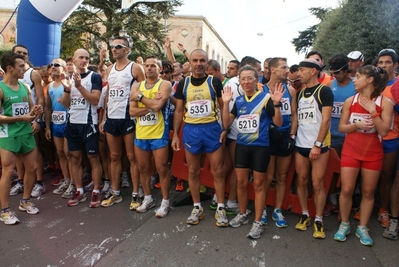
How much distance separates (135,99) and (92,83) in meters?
1.07

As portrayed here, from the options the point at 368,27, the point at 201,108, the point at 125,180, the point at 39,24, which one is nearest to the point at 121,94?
the point at 201,108

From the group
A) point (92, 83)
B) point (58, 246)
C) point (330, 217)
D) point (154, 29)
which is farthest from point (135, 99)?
point (154, 29)

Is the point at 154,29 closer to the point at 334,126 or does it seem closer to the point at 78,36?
the point at 78,36

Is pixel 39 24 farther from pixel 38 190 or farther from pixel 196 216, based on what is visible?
pixel 196 216

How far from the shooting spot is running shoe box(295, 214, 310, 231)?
395 cm

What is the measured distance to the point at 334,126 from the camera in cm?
456

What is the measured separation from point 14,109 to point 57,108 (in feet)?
3.16

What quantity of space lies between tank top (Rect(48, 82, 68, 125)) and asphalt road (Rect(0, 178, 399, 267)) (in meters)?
1.59

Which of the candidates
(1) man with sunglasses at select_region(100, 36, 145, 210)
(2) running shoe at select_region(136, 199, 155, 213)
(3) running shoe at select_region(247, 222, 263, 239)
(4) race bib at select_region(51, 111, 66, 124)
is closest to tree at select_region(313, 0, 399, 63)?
(1) man with sunglasses at select_region(100, 36, 145, 210)

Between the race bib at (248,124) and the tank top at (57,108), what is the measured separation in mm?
3074

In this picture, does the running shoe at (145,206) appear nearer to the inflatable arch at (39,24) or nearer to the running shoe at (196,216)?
the running shoe at (196,216)

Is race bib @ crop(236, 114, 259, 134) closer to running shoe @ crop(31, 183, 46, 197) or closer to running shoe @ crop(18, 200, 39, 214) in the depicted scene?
running shoe @ crop(18, 200, 39, 214)

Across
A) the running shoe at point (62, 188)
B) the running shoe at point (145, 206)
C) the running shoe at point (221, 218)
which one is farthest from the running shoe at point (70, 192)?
the running shoe at point (221, 218)

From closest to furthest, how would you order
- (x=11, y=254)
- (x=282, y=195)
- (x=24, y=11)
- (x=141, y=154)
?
Result: (x=11, y=254) → (x=282, y=195) → (x=141, y=154) → (x=24, y=11)
